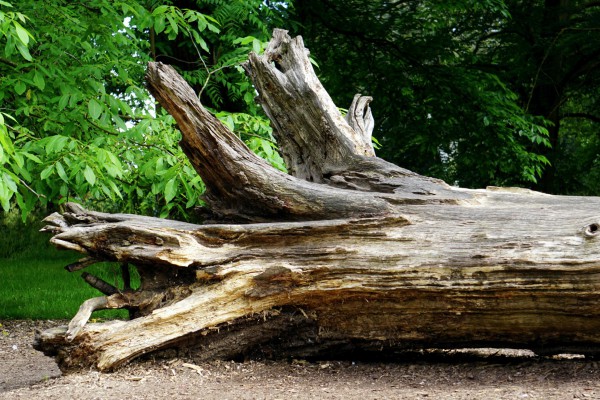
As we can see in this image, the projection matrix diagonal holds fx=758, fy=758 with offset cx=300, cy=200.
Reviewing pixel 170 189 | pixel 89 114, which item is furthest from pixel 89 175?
pixel 89 114

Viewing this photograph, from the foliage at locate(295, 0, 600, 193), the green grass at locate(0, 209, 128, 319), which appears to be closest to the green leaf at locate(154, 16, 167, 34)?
the green grass at locate(0, 209, 128, 319)

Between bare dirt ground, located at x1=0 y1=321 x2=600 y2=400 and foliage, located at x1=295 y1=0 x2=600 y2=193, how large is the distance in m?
7.80

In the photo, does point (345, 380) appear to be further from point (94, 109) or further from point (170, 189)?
point (94, 109)

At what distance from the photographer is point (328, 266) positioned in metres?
4.86

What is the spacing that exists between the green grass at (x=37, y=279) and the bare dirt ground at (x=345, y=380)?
149 centimetres

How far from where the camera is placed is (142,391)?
4453 mm

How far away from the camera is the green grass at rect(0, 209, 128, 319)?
9.18 metres

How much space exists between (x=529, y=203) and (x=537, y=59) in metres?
9.41

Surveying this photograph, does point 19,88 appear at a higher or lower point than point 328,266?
higher

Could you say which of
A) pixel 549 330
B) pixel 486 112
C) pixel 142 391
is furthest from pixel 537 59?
pixel 142 391

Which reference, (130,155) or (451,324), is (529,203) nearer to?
(451,324)

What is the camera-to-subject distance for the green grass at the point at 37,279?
9.18m

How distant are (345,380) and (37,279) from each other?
A: 27.0 ft

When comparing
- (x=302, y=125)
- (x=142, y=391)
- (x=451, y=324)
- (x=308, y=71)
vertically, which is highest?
(x=308, y=71)
